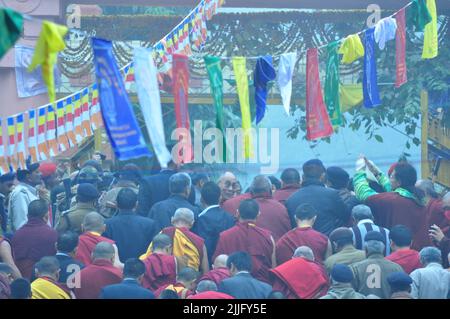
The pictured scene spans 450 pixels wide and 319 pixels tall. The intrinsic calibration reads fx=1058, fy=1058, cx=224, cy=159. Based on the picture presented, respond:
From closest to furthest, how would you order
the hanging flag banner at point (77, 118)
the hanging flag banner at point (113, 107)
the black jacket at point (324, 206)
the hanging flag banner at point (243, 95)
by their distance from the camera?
1. the hanging flag banner at point (113, 107)
2. the hanging flag banner at point (243, 95)
3. the black jacket at point (324, 206)
4. the hanging flag banner at point (77, 118)

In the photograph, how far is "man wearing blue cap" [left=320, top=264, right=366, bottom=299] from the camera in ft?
28.3

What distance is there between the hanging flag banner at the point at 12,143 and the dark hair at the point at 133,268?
2512 mm

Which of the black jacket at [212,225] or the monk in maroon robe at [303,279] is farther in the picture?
the black jacket at [212,225]

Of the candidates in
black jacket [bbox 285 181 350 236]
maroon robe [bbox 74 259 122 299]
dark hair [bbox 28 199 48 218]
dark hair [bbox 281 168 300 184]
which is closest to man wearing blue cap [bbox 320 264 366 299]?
black jacket [bbox 285 181 350 236]

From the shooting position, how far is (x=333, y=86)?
37.5 ft

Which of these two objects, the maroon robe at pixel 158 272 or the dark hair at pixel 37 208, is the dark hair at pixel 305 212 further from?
the dark hair at pixel 37 208

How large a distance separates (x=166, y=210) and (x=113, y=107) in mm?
2164

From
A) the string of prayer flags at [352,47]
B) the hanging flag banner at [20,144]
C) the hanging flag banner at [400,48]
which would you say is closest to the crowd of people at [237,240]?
the hanging flag banner at [20,144]

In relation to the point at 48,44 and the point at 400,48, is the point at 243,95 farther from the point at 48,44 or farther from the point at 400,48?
the point at 48,44

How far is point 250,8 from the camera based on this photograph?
1547cm

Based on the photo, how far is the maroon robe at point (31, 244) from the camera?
991 cm

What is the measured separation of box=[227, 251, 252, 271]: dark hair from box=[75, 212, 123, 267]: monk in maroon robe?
107 centimetres
